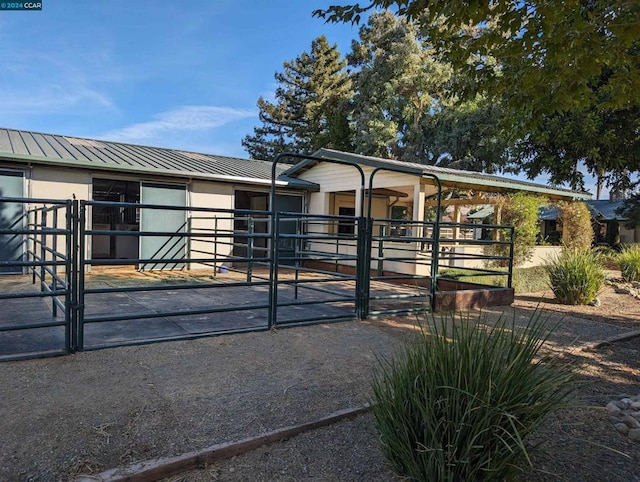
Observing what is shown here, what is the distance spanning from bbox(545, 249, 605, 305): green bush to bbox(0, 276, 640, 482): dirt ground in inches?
124

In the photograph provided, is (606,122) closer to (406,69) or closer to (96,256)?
(96,256)

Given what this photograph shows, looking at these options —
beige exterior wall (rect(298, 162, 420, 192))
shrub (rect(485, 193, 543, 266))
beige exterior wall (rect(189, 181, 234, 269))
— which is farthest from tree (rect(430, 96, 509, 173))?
beige exterior wall (rect(189, 181, 234, 269))

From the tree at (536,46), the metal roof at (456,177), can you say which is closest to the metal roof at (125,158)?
the metal roof at (456,177)

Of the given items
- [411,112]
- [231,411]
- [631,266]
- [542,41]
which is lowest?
[231,411]

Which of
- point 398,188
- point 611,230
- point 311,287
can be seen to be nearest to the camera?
point 311,287

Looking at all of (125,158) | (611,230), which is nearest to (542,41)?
(125,158)

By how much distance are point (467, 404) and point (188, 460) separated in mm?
1402

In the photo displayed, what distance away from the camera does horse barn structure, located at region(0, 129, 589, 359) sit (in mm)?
4234

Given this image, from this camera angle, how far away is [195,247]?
1090 cm

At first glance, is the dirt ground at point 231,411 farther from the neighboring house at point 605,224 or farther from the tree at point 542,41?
the neighboring house at point 605,224

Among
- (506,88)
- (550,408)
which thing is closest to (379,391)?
(550,408)

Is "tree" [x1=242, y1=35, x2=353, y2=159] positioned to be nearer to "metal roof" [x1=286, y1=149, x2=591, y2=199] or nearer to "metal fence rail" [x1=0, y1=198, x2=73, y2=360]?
"metal roof" [x1=286, y1=149, x2=591, y2=199]

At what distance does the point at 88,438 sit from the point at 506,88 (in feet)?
14.3

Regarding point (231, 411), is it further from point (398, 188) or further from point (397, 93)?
point (397, 93)
